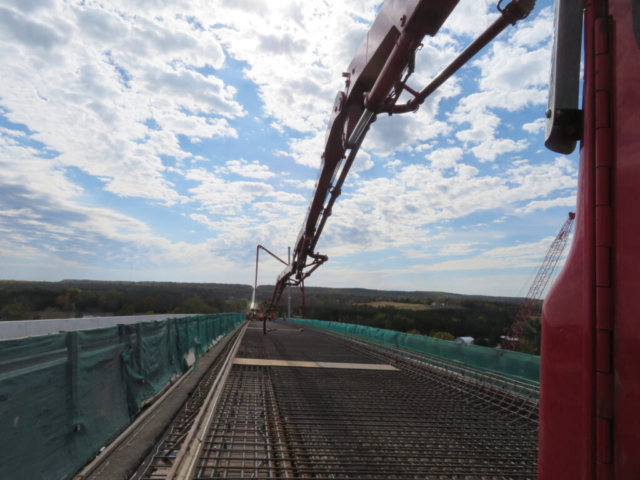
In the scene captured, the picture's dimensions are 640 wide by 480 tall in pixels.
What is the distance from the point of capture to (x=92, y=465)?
570 cm

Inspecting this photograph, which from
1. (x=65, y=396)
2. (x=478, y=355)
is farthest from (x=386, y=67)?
(x=478, y=355)

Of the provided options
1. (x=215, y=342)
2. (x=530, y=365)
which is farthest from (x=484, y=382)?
(x=215, y=342)

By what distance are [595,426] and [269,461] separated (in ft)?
10.6

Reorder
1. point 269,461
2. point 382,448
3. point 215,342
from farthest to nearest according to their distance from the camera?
point 215,342 → point 382,448 → point 269,461

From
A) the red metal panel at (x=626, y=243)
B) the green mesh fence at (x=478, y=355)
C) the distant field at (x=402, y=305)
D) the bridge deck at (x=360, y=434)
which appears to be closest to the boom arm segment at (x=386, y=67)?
the red metal panel at (x=626, y=243)

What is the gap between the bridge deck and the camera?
3988 millimetres

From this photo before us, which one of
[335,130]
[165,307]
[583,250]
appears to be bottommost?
[165,307]

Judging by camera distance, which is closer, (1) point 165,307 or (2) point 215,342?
(2) point 215,342

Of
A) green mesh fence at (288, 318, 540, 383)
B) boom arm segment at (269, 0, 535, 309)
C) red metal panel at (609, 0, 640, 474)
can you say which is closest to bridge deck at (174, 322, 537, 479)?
green mesh fence at (288, 318, 540, 383)

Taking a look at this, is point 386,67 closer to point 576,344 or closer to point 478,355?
point 576,344

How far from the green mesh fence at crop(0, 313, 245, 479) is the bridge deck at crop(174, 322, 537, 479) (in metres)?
1.70

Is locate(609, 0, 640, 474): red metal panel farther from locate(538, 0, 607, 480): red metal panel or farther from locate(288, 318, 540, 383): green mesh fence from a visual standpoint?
locate(288, 318, 540, 383): green mesh fence

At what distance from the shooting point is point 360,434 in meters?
5.01

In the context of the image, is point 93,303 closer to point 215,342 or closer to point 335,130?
point 215,342
